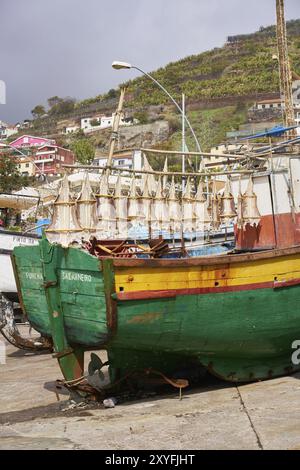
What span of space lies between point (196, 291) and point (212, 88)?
326ft

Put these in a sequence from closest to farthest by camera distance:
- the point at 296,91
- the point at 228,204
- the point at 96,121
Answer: the point at 228,204, the point at 296,91, the point at 96,121

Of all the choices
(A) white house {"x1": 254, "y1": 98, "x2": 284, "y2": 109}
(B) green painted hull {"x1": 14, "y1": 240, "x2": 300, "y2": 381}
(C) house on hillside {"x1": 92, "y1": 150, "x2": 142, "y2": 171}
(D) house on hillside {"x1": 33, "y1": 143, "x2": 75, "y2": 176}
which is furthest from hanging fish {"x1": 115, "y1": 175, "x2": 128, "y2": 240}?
(A) white house {"x1": 254, "y1": 98, "x2": 284, "y2": 109}

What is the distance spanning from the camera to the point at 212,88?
104 meters

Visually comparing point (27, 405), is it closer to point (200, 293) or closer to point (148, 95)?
point (200, 293)

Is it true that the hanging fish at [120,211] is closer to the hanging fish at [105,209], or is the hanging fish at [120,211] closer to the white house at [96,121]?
the hanging fish at [105,209]

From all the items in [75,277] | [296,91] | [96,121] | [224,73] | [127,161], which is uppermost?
[224,73]

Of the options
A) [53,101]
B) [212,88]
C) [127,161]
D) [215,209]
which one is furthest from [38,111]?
[215,209]

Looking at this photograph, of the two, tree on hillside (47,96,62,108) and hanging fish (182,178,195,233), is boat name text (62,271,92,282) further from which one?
tree on hillside (47,96,62,108)

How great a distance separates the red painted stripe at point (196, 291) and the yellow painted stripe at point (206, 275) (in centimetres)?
4

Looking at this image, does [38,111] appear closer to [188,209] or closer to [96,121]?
[96,121]

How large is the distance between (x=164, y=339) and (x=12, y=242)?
10024 mm

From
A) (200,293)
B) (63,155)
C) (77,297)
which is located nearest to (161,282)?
(200,293)

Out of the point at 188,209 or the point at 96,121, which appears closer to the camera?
the point at 188,209

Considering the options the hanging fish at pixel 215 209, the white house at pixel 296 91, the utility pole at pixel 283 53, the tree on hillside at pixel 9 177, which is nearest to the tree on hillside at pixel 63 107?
the white house at pixel 296 91
